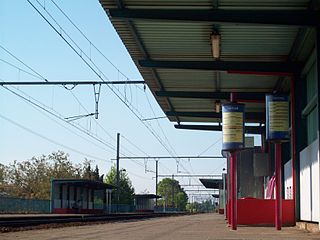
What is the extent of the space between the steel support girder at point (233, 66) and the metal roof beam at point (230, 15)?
603cm

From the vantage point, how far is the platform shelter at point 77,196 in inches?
2467

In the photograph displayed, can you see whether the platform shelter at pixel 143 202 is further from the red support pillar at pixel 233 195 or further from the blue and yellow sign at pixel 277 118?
the blue and yellow sign at pixel 277 118

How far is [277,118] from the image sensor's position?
74.7 ft

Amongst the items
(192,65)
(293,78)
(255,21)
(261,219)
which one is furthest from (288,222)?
(255,21)

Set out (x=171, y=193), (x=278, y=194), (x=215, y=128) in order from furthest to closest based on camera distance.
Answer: (x=171, y=193), (x=215, y=128), (x=278, y=194)

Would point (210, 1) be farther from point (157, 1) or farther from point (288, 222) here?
point (288, 222)

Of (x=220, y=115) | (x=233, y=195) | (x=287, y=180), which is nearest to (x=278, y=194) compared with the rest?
(x=233, y=195)

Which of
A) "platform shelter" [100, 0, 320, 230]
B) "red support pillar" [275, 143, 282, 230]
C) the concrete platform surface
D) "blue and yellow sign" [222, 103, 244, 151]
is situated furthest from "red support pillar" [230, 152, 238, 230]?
"red support pillar" [275, 143, 282, 230]

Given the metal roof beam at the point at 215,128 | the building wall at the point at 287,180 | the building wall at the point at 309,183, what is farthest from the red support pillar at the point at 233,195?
the metal roof beam at the point at 215,128

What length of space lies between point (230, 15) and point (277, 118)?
5408 millimetres

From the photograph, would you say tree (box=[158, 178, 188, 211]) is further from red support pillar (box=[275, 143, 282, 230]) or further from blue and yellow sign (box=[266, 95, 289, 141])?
blue and yellow sign (box=[266, 95, 289, 141])

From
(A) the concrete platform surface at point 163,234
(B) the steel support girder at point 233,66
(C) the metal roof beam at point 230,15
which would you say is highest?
(C) the metal roof beam at point 230,15

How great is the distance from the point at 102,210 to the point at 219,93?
1903 inches

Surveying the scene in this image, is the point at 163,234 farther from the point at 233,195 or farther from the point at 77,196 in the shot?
the point at 77,196
